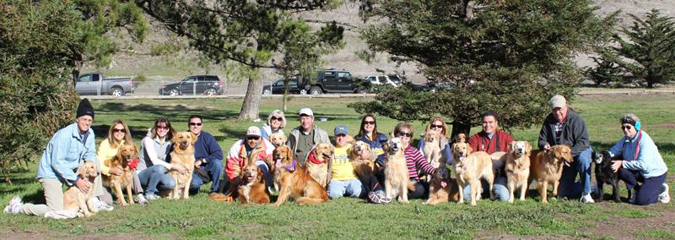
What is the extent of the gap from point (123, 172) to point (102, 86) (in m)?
34.4

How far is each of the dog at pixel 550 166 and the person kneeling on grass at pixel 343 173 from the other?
2.17 m

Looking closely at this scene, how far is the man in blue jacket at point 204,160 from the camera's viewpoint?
9922 millimetres

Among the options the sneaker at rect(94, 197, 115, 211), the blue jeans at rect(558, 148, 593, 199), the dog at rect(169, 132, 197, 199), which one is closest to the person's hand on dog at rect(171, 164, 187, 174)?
the dog at rect(169, 132, 197, 199)

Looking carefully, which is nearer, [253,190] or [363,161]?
[253,190]

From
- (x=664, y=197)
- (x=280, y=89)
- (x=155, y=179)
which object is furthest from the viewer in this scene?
(x=280, y=89)

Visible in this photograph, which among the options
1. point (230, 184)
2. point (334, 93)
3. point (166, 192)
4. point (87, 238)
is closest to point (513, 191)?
point (230, 184)

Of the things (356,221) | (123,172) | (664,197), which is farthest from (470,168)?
(123,172)

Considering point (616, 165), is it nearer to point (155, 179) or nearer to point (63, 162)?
point (155, 179)

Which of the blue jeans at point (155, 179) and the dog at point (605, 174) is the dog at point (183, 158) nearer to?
the blue jeans at point (155, 179)

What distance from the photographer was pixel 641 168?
350 inches

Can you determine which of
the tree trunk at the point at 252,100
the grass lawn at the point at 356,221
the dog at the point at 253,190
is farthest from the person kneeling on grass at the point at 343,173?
the tree trunk at the point at 252,100

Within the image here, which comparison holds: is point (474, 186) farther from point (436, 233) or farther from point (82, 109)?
point (82, 109)

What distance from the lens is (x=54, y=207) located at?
8.25 m

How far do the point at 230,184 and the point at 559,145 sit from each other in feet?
13.4
